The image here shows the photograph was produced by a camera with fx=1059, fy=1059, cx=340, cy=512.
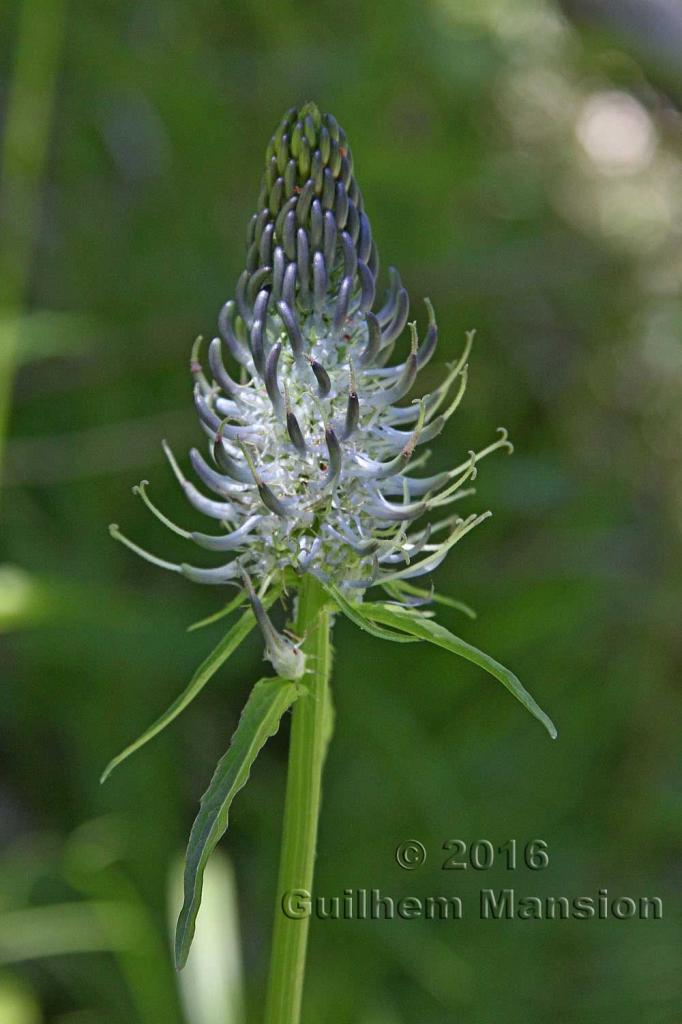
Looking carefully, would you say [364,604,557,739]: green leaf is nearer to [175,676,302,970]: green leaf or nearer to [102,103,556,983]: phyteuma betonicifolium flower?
[102,103,556,983]: phyteuma betonicifolium flower

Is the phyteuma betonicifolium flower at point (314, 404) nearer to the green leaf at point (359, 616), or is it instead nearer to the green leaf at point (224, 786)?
the green leaf at point (359, 616)

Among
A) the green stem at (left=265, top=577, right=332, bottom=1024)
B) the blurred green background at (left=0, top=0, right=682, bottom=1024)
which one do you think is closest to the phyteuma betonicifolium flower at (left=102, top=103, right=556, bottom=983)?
the green stem at (left=265, top=577, right=332, bottom=1024)

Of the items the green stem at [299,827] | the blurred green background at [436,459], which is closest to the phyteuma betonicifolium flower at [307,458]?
the green stem at [299,827]

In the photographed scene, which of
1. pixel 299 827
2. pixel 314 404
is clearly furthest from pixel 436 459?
pixel 299 827

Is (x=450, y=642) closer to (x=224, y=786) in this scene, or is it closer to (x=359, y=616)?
(x=359, y=616)

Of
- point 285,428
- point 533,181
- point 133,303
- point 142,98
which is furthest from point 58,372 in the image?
point 285,428
